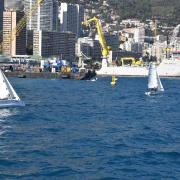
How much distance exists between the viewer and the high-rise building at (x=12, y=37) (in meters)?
191

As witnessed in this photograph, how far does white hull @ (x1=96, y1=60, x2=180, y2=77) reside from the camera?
539 ft

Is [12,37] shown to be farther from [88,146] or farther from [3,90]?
[88,146]

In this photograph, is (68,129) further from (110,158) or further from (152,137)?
(110,158)

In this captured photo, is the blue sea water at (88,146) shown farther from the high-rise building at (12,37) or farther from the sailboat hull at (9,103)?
the high-rise building at (12,37)

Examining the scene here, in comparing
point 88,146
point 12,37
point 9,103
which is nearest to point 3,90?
point 9,103

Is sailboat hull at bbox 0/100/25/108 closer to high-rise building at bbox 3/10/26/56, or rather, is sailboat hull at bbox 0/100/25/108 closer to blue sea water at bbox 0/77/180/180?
blue sea water at bbox 0/77/180/180

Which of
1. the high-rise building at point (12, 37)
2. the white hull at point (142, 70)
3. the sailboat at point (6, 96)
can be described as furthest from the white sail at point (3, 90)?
the high-rise building at point (12, 37)

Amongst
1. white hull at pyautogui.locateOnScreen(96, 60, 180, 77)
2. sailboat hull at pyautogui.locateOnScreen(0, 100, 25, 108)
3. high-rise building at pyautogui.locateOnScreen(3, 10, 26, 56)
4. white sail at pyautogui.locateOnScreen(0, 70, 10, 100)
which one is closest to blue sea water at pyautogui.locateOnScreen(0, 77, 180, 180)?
sailboat hull at pyautogui.locateOnScreen(0, 100, 25, 108)

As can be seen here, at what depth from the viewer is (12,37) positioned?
193 m

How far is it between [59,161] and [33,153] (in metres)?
1.63

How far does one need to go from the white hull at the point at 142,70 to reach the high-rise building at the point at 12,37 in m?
35.5

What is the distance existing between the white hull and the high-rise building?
35.5m

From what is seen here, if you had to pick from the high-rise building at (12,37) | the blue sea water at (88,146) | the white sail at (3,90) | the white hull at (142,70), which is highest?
the high-rise building at (12,37)

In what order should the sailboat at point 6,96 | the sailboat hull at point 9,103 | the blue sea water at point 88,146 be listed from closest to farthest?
the blue sea water at point 88,146, the sailboat hull at point 9,103, the sailboat at point 6,96
